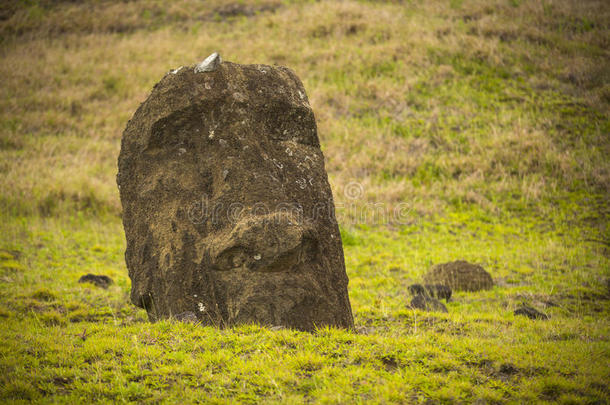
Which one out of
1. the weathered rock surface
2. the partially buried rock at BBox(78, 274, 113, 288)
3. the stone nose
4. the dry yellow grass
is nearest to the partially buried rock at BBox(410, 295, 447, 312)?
the weathered rock surface

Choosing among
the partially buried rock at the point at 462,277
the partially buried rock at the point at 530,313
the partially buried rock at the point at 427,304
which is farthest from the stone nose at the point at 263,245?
the partially buried rock at the point at 462,277

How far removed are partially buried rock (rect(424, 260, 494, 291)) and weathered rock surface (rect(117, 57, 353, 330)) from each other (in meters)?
4.87

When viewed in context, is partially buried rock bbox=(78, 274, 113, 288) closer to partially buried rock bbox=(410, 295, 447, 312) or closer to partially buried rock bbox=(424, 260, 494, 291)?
partially buried rock bbox=(410, 295, 447, 312)

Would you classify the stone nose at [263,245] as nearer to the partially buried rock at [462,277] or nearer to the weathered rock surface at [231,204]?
the weathered rock surface at [231,204]

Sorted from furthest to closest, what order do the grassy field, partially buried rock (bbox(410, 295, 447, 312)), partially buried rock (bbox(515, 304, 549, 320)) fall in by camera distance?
partially buried rock (bbox(410, 295, 447, 312))
partially buried rock (bbox(515, 304, 549, 320))
the grassy field

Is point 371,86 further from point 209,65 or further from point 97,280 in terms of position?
point 209,65

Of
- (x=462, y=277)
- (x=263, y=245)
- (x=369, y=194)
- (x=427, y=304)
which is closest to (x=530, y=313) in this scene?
(x=427, y=304)

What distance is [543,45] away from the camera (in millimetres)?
28609

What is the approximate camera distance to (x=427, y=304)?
30.6 feet

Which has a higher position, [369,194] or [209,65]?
[209,65]

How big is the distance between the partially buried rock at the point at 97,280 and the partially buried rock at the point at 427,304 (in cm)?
680

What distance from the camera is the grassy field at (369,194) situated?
5254mm

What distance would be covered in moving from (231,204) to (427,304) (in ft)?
14.8

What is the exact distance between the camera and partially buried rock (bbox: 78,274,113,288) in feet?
36.8
